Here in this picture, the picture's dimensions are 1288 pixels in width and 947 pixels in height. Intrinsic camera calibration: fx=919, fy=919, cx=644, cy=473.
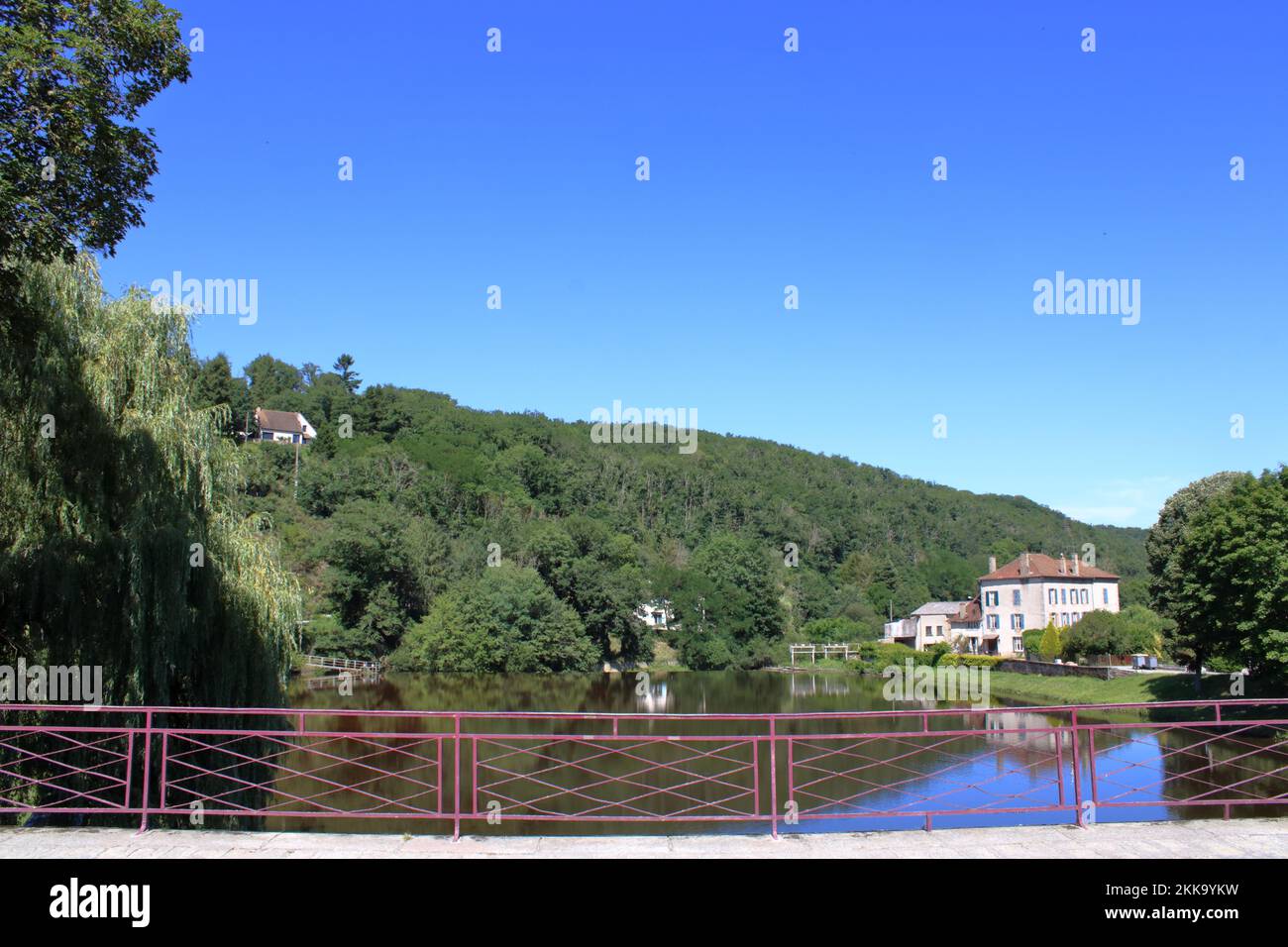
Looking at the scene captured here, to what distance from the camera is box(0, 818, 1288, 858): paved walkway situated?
7031 mm

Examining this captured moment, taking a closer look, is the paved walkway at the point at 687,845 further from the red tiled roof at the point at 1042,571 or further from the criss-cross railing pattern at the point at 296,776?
the red tiled roof at the point at 1042,571

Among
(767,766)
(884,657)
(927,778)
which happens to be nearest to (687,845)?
(927,778)

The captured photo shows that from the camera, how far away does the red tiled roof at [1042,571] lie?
228ft

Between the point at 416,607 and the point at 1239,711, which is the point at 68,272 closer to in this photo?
the point at 1239,711

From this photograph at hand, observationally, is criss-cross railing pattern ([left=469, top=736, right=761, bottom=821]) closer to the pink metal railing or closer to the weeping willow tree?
the pink metal railing

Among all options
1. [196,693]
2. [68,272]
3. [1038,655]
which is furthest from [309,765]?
[1038,655]

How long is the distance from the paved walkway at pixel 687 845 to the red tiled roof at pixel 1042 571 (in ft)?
217

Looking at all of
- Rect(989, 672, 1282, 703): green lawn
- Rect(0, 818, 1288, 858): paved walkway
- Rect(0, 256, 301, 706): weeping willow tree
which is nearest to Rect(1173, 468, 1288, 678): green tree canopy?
Rect(989, 672, 1282, 703): green lawn

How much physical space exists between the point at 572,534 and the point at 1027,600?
34928 millimetres

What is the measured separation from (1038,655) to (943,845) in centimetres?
5700

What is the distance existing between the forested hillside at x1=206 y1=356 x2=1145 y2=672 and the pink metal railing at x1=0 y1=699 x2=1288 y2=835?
5.98m

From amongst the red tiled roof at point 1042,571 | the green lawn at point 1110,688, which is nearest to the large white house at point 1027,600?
the red tiled roof at point 1042,571

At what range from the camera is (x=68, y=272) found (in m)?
13.8

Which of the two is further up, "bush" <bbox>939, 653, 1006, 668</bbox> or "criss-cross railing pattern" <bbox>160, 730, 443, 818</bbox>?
"criss-cross railing pattern" <bbox>160, 730, 443, 818</bbox>
